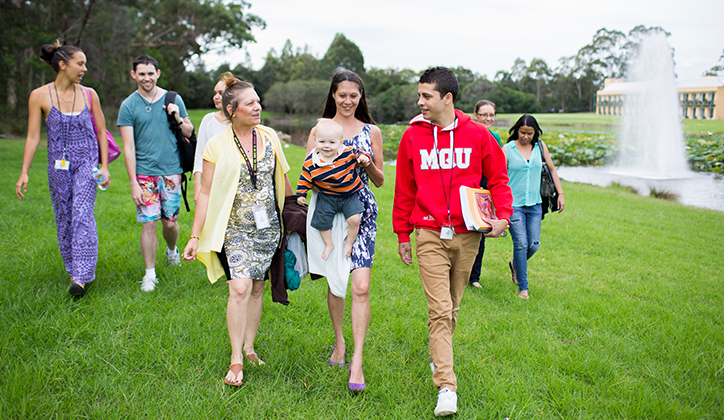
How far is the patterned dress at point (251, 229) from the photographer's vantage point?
129 inches

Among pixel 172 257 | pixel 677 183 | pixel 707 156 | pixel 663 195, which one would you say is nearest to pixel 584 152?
pixel 707 156

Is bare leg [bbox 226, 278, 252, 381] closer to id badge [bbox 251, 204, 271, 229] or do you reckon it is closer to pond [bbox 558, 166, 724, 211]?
id badge [bbox 251, 204, 271, 229]

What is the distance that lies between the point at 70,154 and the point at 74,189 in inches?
13.6

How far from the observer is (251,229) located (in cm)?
333

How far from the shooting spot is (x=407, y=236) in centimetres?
340

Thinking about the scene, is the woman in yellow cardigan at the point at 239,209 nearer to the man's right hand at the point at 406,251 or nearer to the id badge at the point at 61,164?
the man's right hand at the point at 406,251

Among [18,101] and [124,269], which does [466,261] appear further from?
[18,101]

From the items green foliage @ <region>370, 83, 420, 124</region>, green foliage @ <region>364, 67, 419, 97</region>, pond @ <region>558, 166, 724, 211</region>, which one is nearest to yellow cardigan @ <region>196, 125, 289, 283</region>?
pond @ <region>558, 166, 724, 211</region>

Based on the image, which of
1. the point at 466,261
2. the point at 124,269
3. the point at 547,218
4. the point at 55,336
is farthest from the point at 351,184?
the point at 547,218

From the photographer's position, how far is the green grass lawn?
3.01m

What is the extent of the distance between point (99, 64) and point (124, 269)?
84.2ft

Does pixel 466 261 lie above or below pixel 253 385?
above

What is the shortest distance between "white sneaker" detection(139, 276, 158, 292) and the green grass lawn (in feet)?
0.31

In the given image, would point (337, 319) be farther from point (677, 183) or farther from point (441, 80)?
point (677, 183)
